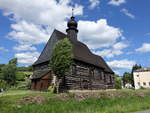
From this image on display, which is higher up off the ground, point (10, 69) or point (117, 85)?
point (10, 69)

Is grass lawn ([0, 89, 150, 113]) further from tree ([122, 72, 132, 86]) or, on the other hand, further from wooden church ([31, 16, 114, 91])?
tree ([122, 72, 132, 86])

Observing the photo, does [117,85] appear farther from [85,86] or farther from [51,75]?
[51,75]

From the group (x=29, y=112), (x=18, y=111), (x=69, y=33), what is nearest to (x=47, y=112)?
(x=29, y=112)

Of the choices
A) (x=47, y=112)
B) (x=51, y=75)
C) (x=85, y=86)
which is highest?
(x=51, y=75)

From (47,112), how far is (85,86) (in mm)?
16138

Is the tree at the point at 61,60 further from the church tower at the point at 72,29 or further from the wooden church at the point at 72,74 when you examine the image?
the church tower at the point at 72,29

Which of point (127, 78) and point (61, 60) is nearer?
point (61, 60)

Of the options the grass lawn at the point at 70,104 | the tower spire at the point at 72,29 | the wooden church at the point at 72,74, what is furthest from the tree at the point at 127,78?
the grass lawn at the point at 70,104

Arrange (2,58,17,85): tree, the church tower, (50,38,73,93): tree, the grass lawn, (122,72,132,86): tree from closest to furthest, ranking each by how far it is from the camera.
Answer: the grass lawn → (50,38,73,93): tree → the church tower → (2,58,17,85): tree → (122,72,132,86): tree

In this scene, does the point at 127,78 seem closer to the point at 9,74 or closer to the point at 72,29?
the point at 72,29

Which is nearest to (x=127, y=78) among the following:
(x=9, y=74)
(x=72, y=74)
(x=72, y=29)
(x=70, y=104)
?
(x=72, y=29)

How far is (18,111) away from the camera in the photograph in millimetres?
12242

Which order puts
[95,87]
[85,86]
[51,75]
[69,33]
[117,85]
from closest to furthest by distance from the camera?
[51,75] < [85,86] < [95,87] < [69,33] < [117,85]

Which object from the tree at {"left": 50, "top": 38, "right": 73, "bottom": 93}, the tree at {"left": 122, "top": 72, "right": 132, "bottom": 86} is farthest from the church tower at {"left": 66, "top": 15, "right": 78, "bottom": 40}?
the tree at {"left": 122, "top": 72, "right": 132, "bottom": 86}
